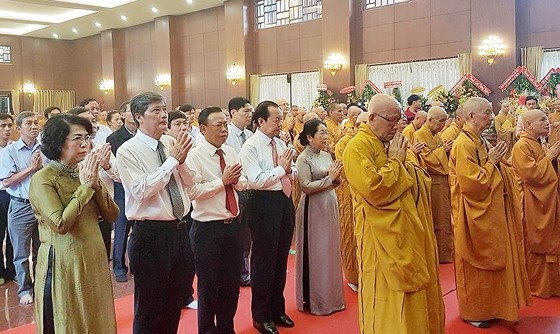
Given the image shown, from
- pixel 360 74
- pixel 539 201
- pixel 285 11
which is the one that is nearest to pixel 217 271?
pixel 539 201

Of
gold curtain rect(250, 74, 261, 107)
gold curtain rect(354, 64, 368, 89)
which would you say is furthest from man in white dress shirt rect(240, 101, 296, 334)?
gold curtain rect(250, 74, 261, 107)

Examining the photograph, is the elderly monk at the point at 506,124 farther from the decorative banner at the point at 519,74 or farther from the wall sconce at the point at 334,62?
the wall sconce at the point at 334,62

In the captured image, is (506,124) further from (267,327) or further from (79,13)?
(79,13)

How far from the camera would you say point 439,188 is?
554 centimetres

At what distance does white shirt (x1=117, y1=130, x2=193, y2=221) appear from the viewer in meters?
2.71

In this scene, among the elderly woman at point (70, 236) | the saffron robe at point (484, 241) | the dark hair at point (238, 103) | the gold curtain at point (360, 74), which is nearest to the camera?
the elderly woman at point (70, 236)

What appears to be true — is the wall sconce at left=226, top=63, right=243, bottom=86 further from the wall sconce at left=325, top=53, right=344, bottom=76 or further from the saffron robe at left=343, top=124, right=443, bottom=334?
the saffron robe at left=343, top=124, right=443, bottom=334

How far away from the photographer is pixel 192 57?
15.8 m

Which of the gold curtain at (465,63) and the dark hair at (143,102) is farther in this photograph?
the gold curtain at (465,63)

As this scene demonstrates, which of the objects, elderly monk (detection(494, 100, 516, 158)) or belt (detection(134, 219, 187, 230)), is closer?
belt (detection(134, 219, 187, 230))

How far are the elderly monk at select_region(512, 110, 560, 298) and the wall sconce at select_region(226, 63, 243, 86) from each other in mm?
10516

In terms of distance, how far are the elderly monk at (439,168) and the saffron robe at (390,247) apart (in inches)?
98.9

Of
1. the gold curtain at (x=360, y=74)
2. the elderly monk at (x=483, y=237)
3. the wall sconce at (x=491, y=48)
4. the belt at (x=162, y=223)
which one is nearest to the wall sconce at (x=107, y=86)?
the gold curtain at (x=360, y=74)

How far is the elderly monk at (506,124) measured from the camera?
846 centimetres
